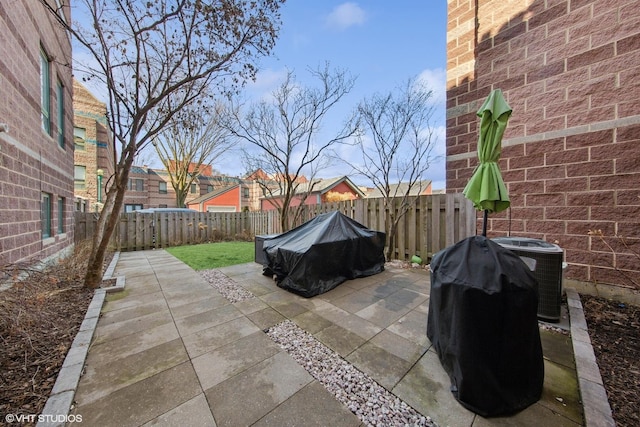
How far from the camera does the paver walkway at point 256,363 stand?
1.60 meters

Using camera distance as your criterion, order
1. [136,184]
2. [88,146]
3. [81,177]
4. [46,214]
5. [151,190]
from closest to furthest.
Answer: [46,214] < [81,177] < [88,146] < [136,184] < [151,190]

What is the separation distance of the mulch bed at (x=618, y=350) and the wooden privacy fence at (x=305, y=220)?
2.07 meters

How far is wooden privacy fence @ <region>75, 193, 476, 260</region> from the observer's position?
16.9ft

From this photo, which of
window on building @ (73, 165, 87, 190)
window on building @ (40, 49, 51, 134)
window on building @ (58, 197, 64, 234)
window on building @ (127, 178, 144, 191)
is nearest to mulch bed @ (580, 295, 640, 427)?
window on building @ (40, 49, 51, 134)

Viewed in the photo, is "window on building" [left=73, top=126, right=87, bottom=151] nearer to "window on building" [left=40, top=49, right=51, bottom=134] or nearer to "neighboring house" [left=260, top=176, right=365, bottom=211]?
"neighboring house" [left=260, top=176, right=365, bottom=211]

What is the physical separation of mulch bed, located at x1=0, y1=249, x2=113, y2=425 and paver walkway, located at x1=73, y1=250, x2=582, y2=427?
246 mm

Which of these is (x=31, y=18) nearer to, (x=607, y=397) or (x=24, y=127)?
(x=24, y=127)

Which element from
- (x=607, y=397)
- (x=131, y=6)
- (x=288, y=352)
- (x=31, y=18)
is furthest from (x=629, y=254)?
(x=31, y=18)

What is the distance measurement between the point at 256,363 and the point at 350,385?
87 cm

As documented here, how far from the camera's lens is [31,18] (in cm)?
408

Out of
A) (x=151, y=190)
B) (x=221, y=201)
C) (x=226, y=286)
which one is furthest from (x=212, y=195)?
(x=226, y=286)

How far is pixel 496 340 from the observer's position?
1661mm

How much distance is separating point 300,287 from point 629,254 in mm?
4610

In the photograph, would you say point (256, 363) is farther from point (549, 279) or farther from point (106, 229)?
point (106, 229)
